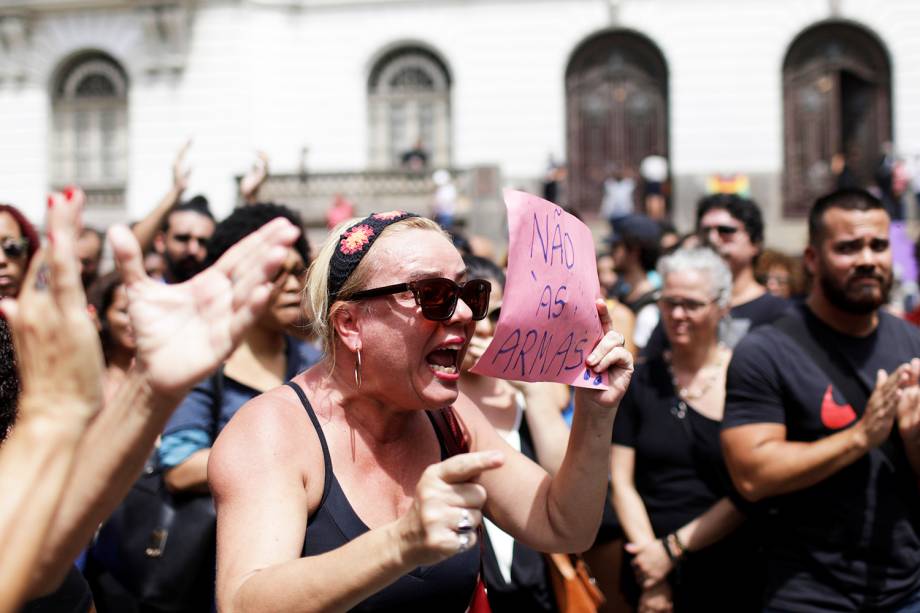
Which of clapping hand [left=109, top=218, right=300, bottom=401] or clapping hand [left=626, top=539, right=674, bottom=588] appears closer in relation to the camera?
clapping hand [left=109, top=218, right=300, bottom=401]

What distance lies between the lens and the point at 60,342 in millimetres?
1521

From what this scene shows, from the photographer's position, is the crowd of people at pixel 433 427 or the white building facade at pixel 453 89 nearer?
the crowd of people at pixel 433 427

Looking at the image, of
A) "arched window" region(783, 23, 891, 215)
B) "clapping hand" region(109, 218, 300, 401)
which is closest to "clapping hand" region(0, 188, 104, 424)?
"clapping hand" region(109, 218, 300, 401)

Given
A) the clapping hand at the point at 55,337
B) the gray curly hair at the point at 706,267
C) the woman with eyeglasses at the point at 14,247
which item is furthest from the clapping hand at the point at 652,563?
the clapping hand at the point at 55,337

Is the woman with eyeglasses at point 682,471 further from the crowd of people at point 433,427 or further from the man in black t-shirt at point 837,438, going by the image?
the man in black t-shirt at point 837,438

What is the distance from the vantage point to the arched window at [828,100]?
70.1 ft

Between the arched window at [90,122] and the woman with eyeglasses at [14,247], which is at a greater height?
the arched window at [90,122]

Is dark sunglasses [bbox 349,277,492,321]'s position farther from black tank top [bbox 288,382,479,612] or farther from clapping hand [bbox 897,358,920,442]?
clapping hand [bbox 897,358,920,442]

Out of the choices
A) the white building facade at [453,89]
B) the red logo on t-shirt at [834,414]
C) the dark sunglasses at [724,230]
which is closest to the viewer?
the red logo on t-shirt at [834,414]

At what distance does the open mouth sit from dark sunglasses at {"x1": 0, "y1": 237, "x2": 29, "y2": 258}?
2.01m

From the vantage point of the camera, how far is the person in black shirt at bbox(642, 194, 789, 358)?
17.2 ft

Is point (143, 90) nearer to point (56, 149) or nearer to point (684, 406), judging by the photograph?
point (56, 149)

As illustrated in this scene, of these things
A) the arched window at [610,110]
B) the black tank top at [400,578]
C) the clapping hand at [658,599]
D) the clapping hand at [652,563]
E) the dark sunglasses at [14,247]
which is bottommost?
the clapping hand at [658,599]

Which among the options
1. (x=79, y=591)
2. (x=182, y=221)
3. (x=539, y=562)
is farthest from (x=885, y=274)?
(x=182, y=221)
